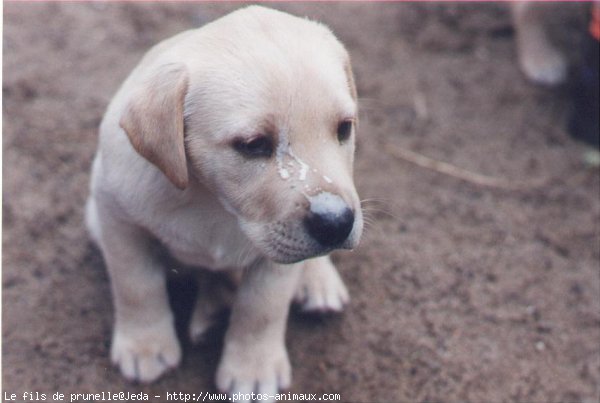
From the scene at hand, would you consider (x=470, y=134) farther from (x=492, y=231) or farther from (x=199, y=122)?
(x=199, y=122)

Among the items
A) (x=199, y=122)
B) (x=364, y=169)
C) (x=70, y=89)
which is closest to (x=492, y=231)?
(x=364, y=169)

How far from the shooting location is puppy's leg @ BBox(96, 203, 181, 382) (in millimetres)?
2758

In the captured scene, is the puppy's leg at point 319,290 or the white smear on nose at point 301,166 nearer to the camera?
the white smear on nose at point 301,166

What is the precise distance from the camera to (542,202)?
150 inches

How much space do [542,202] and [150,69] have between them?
2.12m

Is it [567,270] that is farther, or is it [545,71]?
[545,71]

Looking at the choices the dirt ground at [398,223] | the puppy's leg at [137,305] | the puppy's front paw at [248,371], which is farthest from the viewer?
the dirt ground at [398,223]

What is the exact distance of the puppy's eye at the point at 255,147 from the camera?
2.23m

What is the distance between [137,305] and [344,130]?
1024mm

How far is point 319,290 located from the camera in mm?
3215

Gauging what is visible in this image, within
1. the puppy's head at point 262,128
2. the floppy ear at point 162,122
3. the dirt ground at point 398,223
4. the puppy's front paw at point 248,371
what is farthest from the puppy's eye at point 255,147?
the puppy's front paw at point 248,371

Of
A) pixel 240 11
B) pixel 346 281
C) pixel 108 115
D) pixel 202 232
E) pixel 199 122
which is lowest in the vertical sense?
pixel 346 281

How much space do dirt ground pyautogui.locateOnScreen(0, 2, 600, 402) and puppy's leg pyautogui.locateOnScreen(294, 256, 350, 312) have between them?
0.06m

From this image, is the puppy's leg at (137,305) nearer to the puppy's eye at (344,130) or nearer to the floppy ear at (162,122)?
the floppy ear at (162,122)
